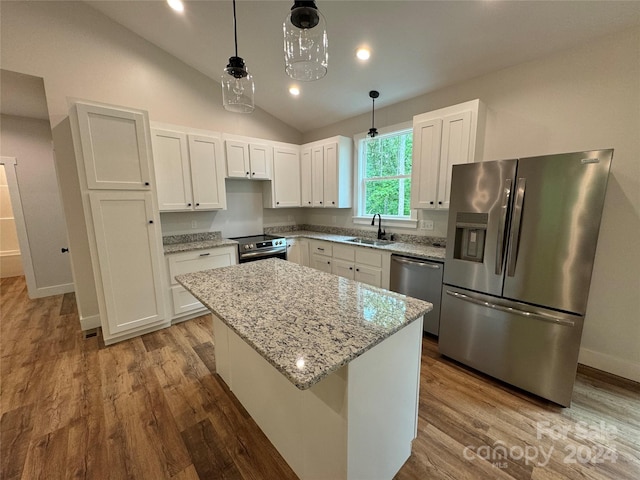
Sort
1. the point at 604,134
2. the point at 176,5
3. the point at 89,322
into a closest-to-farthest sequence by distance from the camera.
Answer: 1. the point at 604,134
2. the point at 176,5
3. the point at 89,322

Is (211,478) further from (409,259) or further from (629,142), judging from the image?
(629,142)

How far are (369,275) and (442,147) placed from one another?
5.48 feet

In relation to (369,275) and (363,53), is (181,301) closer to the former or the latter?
(369,275)

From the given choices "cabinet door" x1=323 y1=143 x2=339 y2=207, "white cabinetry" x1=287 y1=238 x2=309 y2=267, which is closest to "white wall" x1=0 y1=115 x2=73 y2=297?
"white cabinetry" x1=287 y1=238 x2=309 y2=267

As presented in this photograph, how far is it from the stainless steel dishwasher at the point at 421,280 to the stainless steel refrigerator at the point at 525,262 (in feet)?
0.81

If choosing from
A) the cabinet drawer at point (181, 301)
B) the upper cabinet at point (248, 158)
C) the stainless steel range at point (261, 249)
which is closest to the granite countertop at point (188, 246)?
the stainless steel range at point (261, 249)

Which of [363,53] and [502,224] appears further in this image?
[363,53]

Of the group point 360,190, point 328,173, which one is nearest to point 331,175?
point 328,173

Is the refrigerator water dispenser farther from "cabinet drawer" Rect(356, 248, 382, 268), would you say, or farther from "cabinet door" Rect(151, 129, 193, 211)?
"cabinet door" Rect(151, 129, 193, 211)

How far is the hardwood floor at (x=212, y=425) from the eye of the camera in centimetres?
146

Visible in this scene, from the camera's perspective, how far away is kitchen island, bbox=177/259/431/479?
1.00 meters

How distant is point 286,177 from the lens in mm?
4250

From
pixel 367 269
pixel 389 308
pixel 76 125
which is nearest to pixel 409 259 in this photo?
pixel 367 269

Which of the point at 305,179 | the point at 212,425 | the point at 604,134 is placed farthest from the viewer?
Result: the point at 305,179
